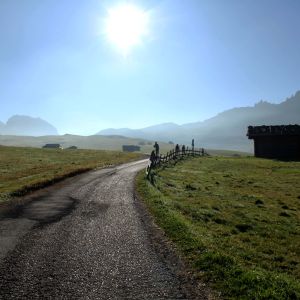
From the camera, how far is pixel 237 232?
16.7m

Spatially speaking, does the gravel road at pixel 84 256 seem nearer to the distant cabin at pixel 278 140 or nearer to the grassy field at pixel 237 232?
the grassy field at pixel 237 232

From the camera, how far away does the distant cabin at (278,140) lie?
64.2 metres

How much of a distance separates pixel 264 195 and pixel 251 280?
64.0 feet

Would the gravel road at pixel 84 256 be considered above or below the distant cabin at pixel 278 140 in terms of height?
below

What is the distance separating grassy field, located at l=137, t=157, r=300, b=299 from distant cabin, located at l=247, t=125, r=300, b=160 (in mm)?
32600

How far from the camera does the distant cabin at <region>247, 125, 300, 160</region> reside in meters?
64.2

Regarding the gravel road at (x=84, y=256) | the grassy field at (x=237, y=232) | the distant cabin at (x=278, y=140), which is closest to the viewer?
the gravel road at (x=84, y=256)

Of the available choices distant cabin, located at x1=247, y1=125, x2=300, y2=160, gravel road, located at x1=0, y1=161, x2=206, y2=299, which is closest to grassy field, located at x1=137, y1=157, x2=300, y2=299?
gravel road, located at x1=0, y1=161, x2=206, y2=299

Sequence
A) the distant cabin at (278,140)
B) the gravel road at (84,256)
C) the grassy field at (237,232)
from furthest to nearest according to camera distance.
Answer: the distant cabin at (278,140), the grassy field at (237,232), the gravel road at (84,256)

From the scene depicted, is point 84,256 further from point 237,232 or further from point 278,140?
point 278,140

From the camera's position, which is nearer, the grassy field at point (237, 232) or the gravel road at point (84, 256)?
the gravel road at point (84, 256)

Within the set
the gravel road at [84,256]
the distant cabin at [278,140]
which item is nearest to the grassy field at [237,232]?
the gravel road at [84,256]

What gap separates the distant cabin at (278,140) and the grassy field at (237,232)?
32.6m

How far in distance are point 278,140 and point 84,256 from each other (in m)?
60.3
